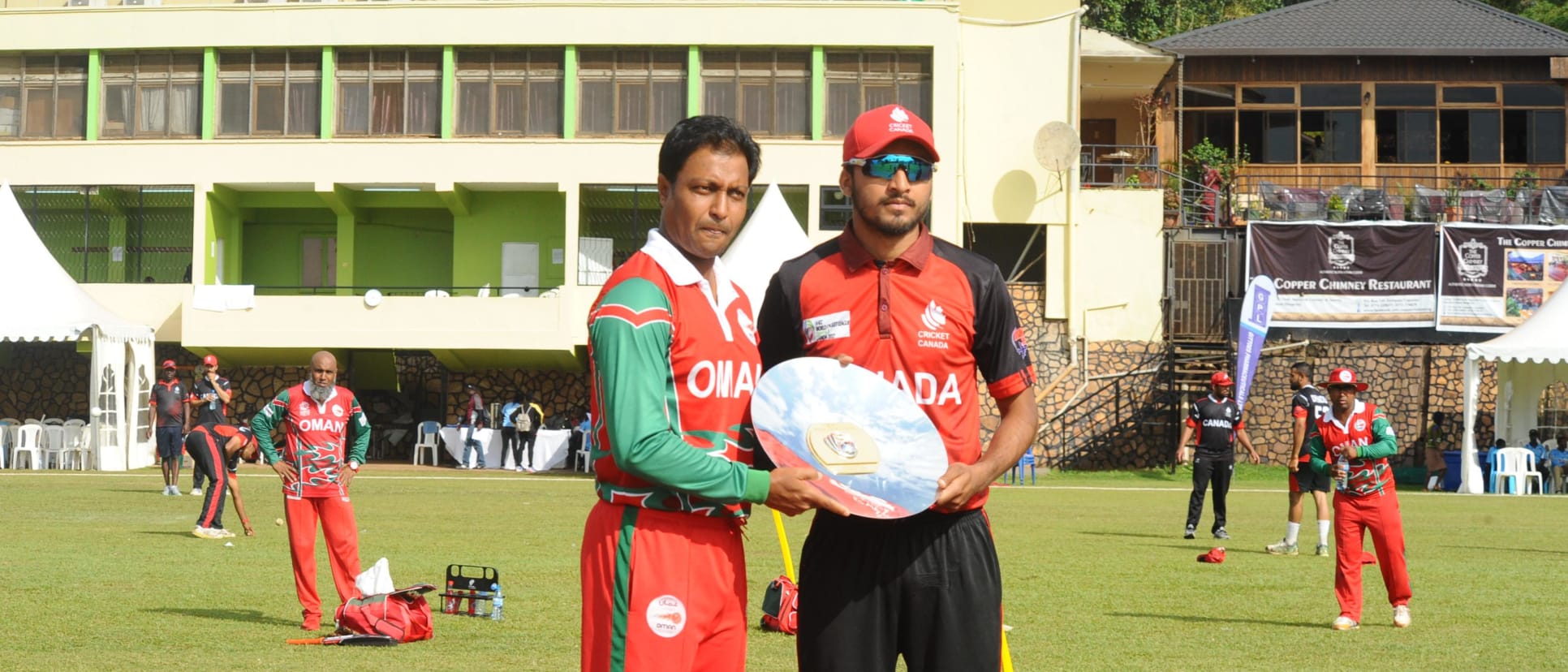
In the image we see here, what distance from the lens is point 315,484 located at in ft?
38.7

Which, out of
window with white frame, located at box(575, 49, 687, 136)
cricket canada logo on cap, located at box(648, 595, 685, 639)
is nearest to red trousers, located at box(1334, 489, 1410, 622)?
cricket canada logo on cap, located at box(648, 595, 685, 639)

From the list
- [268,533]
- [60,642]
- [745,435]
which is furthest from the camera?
[268,533]

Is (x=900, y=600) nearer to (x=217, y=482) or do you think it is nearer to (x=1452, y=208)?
(x=217, y=482)

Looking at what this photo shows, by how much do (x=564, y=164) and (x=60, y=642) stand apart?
32.2m

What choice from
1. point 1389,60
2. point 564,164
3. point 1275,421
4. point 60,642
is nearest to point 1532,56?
point 1389,60

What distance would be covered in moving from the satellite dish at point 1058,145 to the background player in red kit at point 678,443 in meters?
36.5

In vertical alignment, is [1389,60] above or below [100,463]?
above

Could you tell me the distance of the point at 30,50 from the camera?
42.9 meters

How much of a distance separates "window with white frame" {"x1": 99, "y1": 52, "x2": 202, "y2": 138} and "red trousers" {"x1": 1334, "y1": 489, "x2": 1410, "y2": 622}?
3681 cm

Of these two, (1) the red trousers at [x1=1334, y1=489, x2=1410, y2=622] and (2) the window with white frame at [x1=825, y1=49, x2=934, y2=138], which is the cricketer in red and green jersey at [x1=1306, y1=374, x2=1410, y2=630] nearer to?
(1) the red trousers at [x1=1334, y1=489, x2=1410, y2=622]

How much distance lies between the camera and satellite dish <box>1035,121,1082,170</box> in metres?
40.2

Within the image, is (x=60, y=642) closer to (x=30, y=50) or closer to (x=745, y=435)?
(x=745, y=435)

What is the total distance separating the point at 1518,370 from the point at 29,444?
31.3 meters

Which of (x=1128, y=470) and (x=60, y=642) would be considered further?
(x=1128, y=470)
